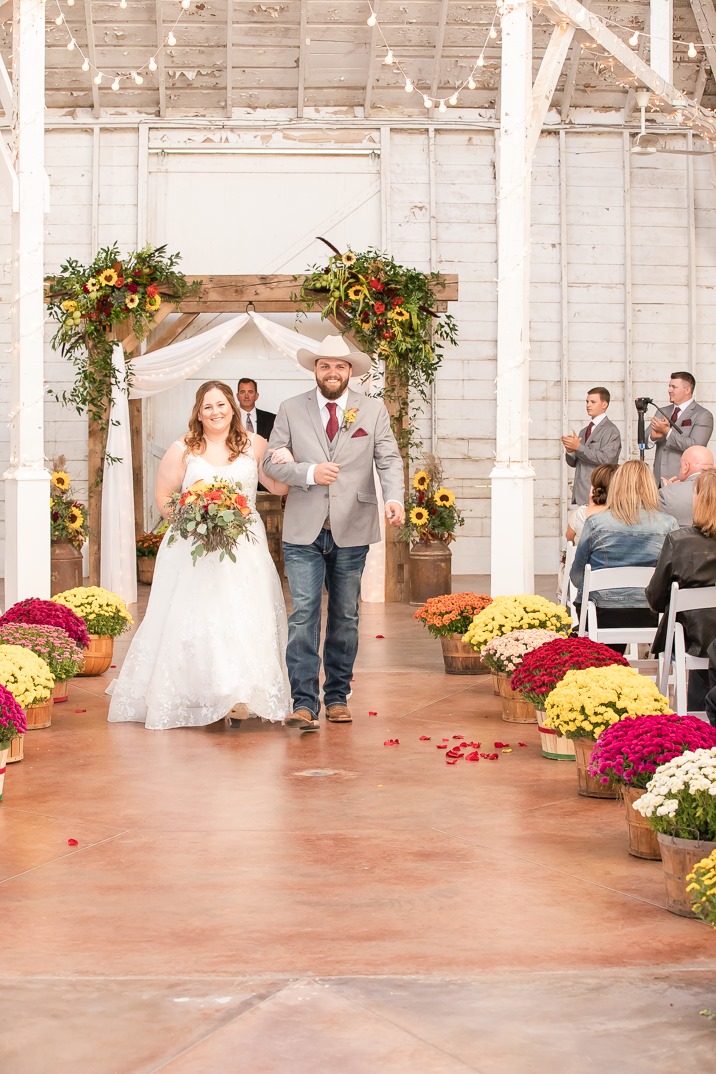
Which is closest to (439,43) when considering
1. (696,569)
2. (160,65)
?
(160,65)

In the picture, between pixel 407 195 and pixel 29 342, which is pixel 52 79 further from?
pixel 29 342

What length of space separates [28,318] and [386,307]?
4279mm

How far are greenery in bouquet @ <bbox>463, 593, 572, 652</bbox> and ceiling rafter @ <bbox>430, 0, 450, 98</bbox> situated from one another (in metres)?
8.50

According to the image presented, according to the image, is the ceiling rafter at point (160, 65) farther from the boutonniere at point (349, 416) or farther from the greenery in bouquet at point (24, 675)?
the greenery in bouquet at point (24, 675)

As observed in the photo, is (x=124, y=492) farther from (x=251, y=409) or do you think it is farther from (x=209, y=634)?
(x=209, y=634)

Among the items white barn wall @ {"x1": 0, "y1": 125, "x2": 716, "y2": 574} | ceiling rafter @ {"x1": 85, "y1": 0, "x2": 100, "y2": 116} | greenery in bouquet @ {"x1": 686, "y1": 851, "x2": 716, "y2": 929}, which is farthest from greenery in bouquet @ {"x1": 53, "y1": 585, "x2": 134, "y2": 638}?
ceiling rafter @ {"x1": 85, "y1": 0, "x2": 100, "y2": 116}

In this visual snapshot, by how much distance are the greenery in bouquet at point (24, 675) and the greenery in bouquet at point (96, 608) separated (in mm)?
1847

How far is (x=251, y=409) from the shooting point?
1265 cm

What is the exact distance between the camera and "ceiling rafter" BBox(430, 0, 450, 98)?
13391mm

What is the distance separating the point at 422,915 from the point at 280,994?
66 cm

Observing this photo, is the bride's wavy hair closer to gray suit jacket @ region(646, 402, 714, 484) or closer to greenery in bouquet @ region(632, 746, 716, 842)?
greenery in bouquet @ region(632, 746, 716, 842)

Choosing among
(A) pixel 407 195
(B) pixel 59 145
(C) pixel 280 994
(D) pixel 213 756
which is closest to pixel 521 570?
(D) pixel 213 756

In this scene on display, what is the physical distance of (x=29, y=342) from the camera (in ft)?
26.2

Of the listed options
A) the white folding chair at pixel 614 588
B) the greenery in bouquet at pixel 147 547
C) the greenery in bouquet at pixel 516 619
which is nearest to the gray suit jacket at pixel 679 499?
the greenery in bouquet at pixel 516 619
